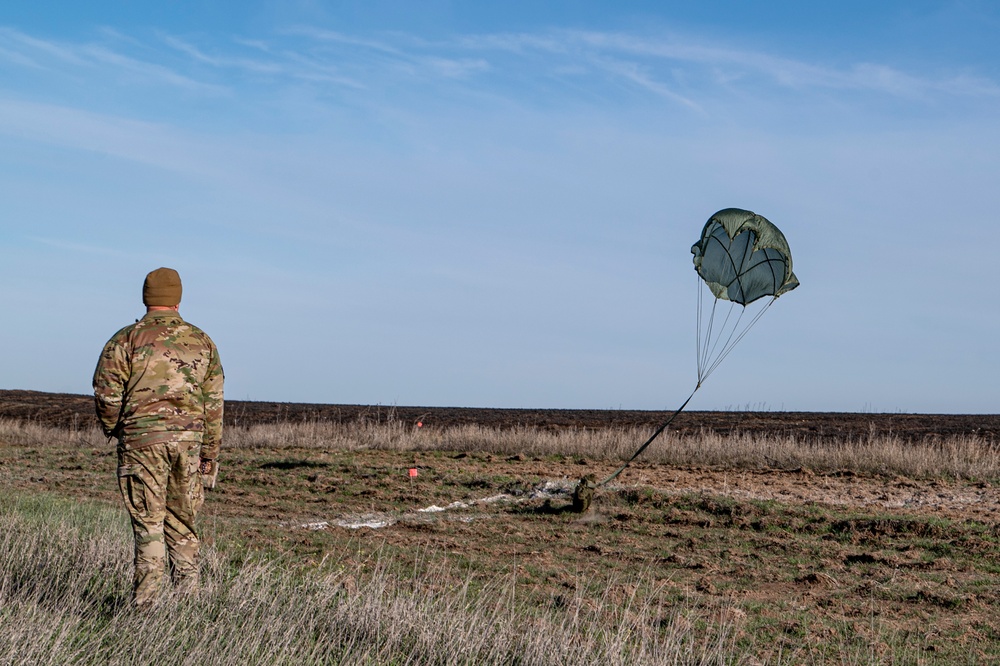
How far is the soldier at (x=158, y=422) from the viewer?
6.39 m

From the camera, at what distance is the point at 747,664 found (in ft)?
21.4

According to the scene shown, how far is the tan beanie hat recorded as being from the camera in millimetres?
6652

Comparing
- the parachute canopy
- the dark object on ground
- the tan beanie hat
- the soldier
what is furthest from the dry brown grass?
the tan beanie hat

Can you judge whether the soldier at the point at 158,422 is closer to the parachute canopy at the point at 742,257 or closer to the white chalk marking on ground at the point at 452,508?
the white chalk marking on ground at the point at 452,508

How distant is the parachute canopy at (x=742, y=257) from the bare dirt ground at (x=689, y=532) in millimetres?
3143

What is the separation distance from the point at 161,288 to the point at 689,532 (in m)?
8.43

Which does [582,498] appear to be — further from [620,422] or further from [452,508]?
[620,422]

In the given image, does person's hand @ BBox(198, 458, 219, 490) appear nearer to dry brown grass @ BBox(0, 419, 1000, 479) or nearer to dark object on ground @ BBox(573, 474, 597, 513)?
dark object on ground @ BBox(573, 474, 597, 513)

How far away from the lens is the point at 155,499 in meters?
6.40

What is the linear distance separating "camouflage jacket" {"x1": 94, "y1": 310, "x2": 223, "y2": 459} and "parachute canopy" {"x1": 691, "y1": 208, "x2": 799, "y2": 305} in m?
8.44

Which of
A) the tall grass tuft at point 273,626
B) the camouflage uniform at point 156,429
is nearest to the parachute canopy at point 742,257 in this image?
the tall grass tuft at point 273,626

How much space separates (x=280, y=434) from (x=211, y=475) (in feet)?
61.6

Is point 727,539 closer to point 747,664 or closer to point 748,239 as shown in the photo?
point 748,239

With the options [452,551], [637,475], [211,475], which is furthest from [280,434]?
[211,475]
